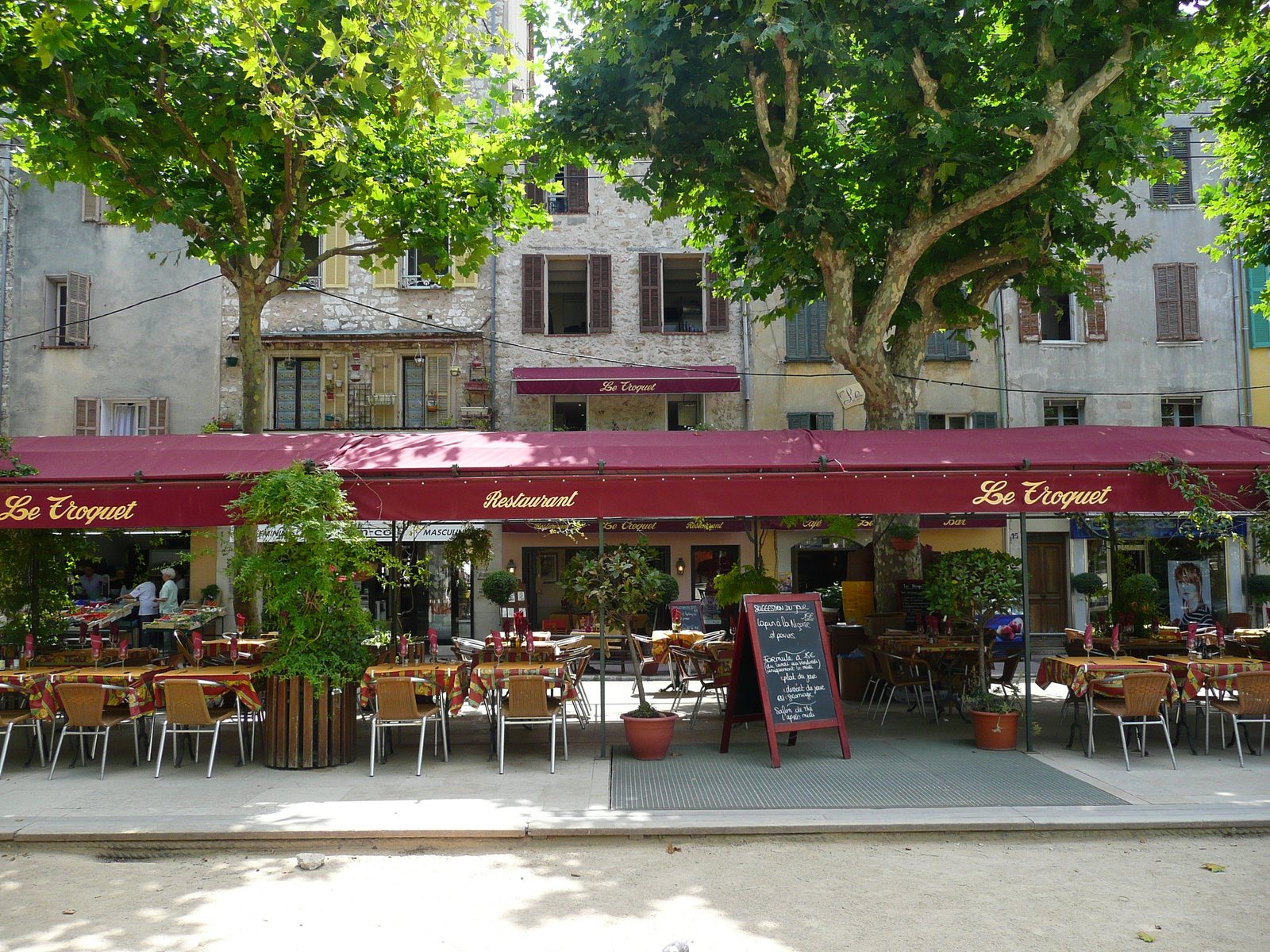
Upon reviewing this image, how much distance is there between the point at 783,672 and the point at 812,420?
12276 millimetres

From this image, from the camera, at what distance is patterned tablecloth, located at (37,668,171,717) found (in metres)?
8.20

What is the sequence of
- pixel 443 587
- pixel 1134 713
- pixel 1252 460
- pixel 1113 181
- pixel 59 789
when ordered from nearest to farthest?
pixel 59 789 < pixel 1134 713 < pixel 1252 460 < pixel 1113 181 < pixel 443 587

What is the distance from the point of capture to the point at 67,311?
20.1 m

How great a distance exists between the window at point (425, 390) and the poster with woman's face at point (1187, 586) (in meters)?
15.4

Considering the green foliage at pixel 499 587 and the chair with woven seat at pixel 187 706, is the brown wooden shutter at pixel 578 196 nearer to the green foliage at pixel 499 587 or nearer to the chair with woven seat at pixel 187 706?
the green foliage at pixel 499 587

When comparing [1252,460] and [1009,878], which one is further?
[1252,460]

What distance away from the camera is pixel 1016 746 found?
8930mm

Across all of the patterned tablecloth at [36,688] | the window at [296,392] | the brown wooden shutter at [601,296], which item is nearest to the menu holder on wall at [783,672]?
the patterned tablecloth at [36,688]


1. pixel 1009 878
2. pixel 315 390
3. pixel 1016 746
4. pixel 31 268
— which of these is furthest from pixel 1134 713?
pixel 31 268

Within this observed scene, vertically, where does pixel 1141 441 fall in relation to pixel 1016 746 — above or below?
above

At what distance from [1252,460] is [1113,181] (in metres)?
4.46

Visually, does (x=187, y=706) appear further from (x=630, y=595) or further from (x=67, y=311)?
(x=67, y=311)

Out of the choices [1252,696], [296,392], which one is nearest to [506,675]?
[1252,696]

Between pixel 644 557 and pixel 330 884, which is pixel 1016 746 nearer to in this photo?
pixel 644 557
